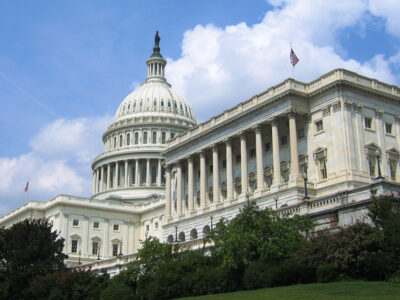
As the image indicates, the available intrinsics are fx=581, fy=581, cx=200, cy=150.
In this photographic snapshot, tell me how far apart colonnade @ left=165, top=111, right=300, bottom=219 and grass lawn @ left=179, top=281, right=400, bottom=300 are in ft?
106

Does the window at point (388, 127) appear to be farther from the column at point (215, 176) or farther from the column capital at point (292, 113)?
the column at point (215, 176)

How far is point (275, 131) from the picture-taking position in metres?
70.9

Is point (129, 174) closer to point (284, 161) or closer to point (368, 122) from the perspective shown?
point (284, 161)

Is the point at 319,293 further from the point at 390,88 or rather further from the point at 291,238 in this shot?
the point at 390,88

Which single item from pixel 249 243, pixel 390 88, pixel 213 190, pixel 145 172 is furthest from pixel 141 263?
pixel 145 172

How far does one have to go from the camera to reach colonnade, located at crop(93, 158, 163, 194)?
143m

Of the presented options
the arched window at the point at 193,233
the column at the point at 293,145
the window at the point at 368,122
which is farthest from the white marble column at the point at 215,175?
the window at the point at 368,122

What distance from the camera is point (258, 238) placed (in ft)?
133

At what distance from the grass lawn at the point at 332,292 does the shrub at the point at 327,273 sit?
1042mm

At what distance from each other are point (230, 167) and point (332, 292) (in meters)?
49.3

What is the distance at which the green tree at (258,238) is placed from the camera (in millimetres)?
39344

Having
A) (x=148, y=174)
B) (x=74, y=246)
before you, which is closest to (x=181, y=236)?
(x=74, y=246)

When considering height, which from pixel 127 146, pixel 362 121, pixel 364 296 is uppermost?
pixel 127 146

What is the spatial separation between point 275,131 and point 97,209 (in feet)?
Answer: 187
